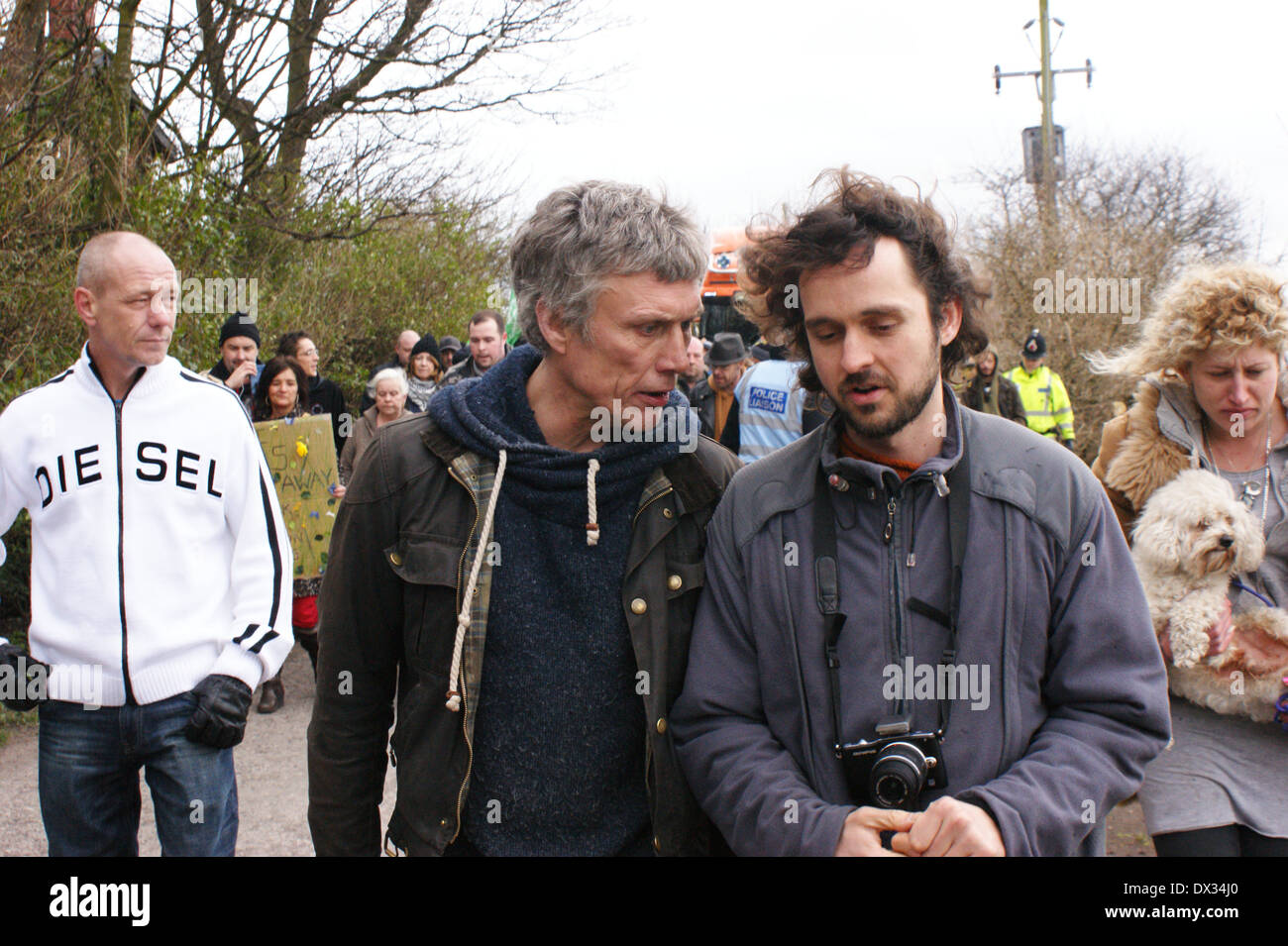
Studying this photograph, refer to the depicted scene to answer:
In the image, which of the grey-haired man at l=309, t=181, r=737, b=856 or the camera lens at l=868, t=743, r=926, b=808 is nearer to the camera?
the camera lens at l=868, t=743, r=926, b=808

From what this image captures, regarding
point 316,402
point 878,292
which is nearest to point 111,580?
point 878,292

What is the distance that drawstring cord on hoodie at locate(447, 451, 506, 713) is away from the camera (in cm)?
218

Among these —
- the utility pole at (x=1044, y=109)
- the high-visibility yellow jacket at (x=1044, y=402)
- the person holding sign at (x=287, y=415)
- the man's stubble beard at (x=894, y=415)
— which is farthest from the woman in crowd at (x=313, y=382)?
the utility pole at (x=1044, y=109)

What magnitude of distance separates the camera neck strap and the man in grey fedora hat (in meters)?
6.20

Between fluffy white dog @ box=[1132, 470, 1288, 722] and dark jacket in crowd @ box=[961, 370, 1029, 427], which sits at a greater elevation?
dark jacket in crowd @ box=[961, 370, 1029, 427]

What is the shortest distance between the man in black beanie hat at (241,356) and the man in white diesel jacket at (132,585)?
4234 mm

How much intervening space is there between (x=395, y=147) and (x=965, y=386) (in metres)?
7.74

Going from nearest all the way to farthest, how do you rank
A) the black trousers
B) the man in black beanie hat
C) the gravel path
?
1. the black trousers
2. the gravel path
3. the man in black beanie hat

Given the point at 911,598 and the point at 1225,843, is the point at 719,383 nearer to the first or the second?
the point at 1225,843

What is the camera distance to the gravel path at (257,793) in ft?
15.8

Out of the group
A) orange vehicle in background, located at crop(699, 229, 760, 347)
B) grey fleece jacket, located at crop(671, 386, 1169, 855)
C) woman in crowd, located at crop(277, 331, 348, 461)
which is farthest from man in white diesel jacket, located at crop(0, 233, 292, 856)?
orange vehicle in background, located at crop(699, 229, 760, 347)

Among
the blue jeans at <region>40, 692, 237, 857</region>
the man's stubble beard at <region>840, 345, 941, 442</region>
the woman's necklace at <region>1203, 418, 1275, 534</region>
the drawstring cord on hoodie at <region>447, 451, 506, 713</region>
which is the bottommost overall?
the blue jeans at <region>40, 692, 237, 857</region>

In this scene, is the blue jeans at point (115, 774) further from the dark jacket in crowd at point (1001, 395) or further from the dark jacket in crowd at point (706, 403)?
the dark jacket in crowd at point (1001, 395)

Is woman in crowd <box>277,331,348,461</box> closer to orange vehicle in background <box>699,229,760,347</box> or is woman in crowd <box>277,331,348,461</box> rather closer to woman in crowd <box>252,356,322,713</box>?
woman in crowd <box>252,356,322,713</box>
